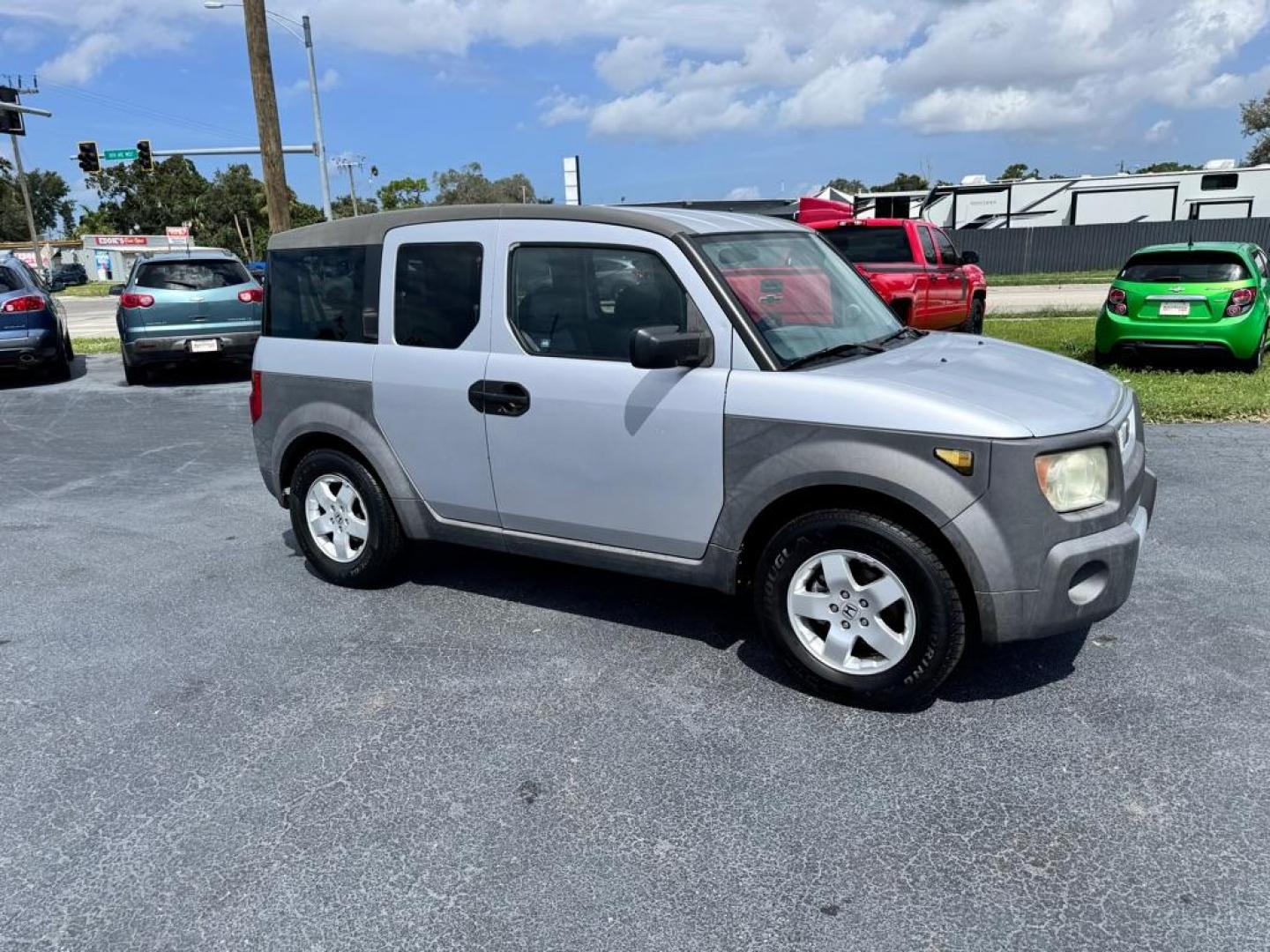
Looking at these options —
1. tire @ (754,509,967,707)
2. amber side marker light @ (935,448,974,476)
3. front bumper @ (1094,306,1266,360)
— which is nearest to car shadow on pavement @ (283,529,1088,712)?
tire @ (754,509,967,707)

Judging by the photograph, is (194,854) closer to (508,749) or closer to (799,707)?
(508,749)

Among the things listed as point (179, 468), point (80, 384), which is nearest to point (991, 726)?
point (179, 468)

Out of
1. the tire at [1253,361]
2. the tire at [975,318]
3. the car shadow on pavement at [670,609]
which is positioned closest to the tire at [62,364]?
the car shadow on pavement at [670,609]

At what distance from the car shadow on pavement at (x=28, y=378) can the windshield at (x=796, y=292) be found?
39.2 feet

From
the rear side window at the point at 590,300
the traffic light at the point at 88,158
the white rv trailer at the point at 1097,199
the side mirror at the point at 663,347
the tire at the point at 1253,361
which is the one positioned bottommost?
the tire at the point at 1253,361

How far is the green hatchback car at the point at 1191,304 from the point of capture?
10.3 m

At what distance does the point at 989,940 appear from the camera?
97.0 inches

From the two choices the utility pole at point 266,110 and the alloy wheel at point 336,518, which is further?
the utility pole at point 266,110

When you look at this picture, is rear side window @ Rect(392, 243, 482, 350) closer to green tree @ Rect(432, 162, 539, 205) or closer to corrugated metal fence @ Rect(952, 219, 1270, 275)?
corrugated metal fence @ Rect(952, 219, 1270, 275)

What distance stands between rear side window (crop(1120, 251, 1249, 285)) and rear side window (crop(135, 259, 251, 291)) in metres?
10.8

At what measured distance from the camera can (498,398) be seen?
4223mm

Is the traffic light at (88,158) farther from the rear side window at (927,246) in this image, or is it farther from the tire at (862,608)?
the tire at (862,608)

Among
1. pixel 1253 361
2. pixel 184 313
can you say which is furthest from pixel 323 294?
pixel 1253 361

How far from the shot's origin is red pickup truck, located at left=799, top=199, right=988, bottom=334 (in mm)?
11578
